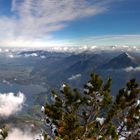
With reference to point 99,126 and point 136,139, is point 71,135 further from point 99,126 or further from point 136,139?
point 136,139

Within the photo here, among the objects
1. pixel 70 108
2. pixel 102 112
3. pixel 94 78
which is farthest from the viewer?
pixel 102 112

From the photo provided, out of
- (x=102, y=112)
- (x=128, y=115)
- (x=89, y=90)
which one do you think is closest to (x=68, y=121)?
(x=89, y=90)

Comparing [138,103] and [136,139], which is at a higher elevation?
[138,103]

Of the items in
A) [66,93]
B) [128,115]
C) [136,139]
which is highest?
[66,93]

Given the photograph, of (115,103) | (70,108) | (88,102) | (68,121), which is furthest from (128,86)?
(68,121)

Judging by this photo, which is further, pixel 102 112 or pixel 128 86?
pixel 102 112

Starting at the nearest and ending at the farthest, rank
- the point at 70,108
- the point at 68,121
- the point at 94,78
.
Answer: the point at 68,121 → the point at 94,78 → the point at 70,108
